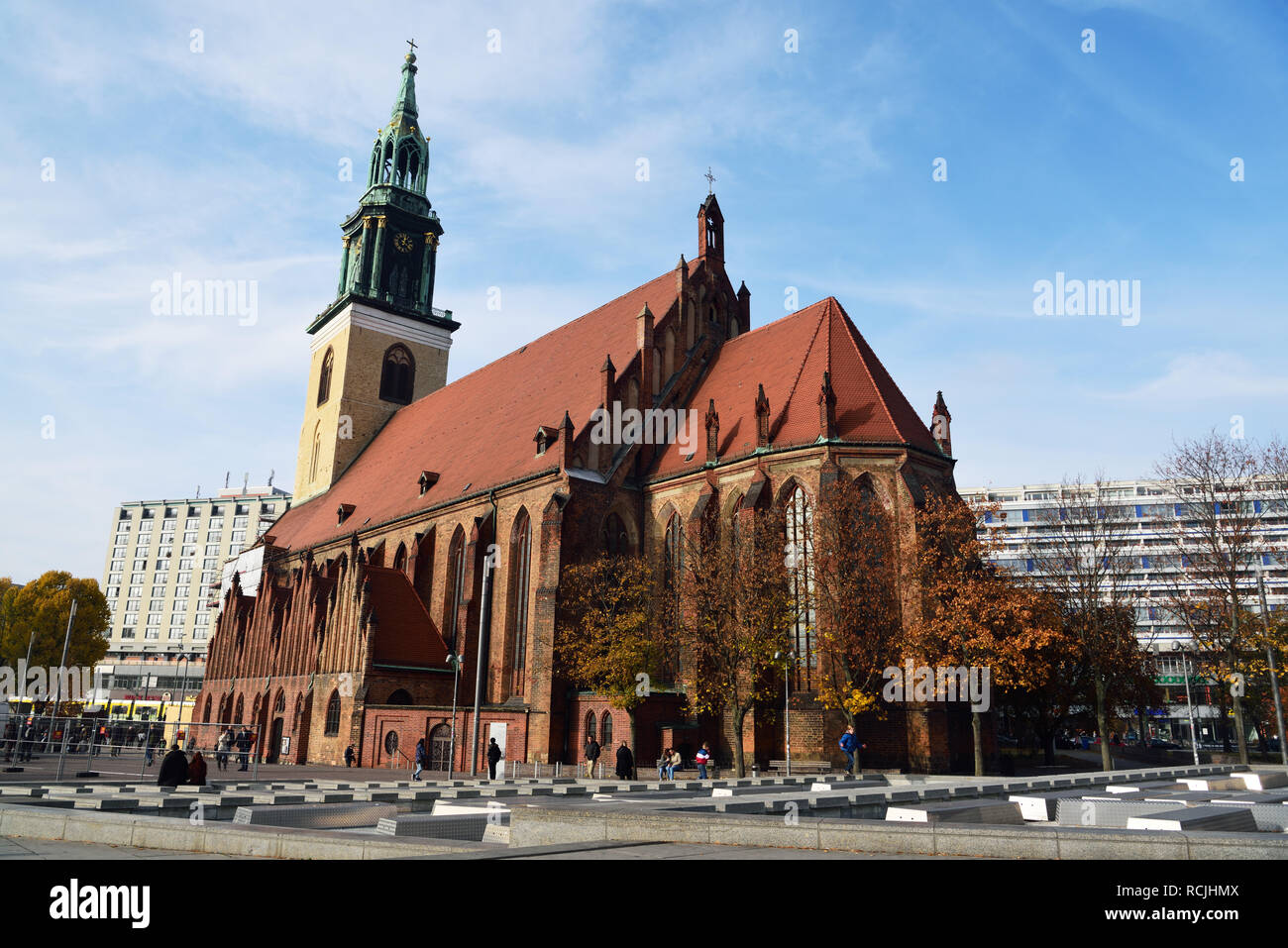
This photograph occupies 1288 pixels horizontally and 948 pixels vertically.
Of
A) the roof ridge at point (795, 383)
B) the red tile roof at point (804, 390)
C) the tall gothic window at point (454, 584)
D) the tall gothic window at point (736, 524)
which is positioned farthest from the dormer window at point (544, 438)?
the roof ridge at point (795, 383)

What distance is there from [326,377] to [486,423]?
23.1m

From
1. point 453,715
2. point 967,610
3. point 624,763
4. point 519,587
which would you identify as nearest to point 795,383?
point 967,610

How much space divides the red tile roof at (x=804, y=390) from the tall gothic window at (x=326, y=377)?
33.7 meters

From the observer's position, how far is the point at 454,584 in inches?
1650

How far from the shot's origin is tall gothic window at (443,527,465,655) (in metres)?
41.1

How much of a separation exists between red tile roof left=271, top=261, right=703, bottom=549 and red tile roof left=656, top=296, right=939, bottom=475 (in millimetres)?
4463

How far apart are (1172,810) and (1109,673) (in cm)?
3063

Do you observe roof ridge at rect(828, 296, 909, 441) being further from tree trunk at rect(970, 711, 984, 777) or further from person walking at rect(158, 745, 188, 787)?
person walking at rect(158, 745, 188, 787)

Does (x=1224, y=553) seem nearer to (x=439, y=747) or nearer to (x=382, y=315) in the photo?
(x=439, y=747)

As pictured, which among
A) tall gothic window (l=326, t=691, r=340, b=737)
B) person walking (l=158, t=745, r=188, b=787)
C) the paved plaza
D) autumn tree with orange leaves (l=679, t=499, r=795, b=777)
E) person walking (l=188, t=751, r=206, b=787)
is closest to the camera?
the paved plaza

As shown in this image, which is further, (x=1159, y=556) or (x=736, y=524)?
(x=1159, y=556)

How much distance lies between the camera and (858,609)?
2969cm

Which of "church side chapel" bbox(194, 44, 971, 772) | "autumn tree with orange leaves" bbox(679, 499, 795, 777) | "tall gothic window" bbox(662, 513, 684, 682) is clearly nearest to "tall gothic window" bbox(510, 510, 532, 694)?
"church side chapel" bbox(194, 44, 971, 772)
